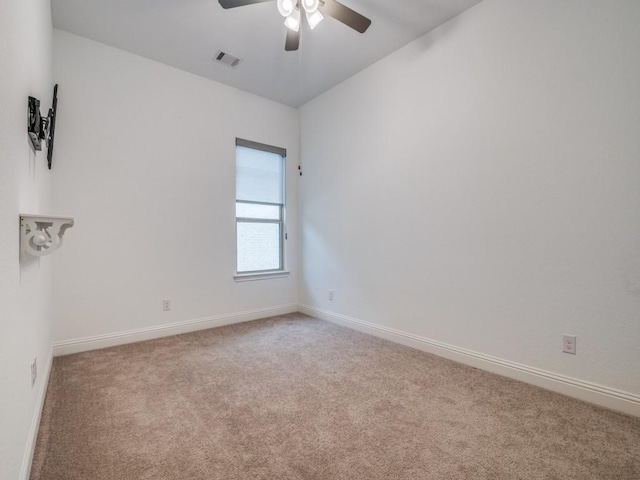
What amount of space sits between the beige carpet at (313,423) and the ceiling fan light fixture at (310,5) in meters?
2.62

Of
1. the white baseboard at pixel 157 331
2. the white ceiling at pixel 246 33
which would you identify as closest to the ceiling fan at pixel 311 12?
the white ceiling at pixel 246 33

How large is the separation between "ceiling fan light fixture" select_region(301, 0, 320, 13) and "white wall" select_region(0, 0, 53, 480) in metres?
1.51

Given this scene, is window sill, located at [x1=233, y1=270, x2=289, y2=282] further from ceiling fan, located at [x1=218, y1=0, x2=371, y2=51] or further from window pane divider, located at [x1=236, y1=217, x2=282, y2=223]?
ceiling fan, located at [x1=218, y1=0, x2=371, y2=51]

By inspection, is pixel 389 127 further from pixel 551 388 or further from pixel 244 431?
pixel 244 431

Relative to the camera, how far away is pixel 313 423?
178cm

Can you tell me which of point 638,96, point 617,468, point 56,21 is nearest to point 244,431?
point 617,468

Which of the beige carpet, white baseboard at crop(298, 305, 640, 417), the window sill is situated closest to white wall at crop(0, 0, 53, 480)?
the beige carpet

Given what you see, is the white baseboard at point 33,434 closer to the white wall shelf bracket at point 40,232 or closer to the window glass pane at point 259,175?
the white wall shelf bracket at point 40,232

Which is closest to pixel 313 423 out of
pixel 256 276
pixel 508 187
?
pixel 508 187

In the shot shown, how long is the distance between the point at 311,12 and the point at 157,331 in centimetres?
325

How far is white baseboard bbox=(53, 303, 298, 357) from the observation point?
282cm

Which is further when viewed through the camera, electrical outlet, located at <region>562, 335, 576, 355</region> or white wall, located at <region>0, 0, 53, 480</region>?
electrical outlet, located at <region>562, 335, 576, 355</region>

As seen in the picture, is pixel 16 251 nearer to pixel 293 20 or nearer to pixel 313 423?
pixel 313 423

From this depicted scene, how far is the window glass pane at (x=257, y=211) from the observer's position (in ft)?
13.2
